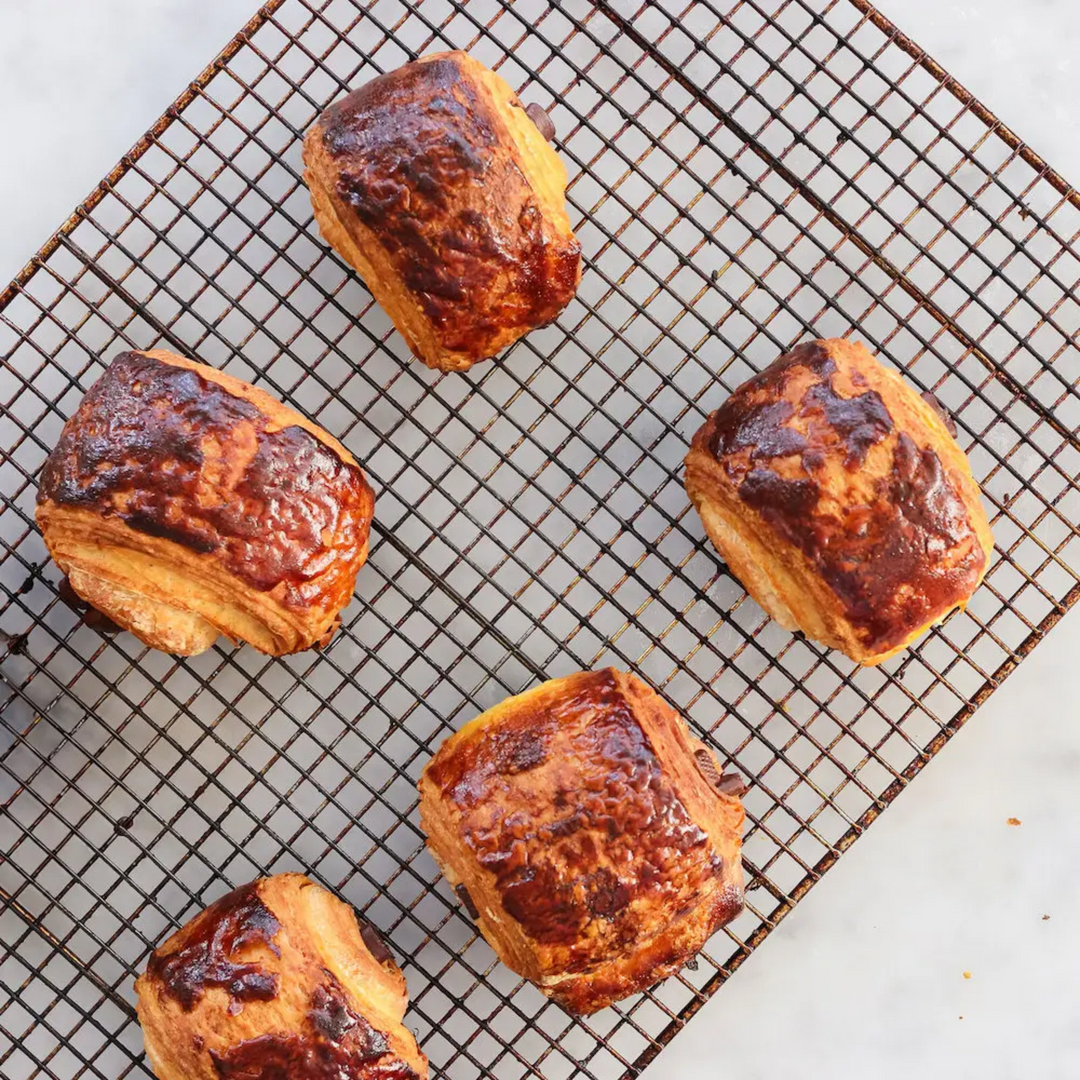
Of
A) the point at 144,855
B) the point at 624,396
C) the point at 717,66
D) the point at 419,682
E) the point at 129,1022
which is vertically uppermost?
the point at 717,66

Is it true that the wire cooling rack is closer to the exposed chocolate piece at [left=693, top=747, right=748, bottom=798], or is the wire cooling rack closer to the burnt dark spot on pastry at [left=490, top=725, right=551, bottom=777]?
the exposed chocolate piece at [left=693, top=747, right=748, bottom=798]

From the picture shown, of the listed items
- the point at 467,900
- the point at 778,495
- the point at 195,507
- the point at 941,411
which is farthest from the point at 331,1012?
the point at 941,411

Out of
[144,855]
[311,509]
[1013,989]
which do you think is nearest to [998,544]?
[1013,989]

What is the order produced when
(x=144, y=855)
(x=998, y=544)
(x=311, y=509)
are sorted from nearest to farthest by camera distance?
(x=311, y=509) < (x=144, y=855) < (x=998, y=544)

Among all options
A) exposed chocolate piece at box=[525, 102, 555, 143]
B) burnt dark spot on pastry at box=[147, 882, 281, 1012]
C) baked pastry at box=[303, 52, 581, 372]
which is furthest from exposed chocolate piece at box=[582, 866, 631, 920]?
exposed chocolate piece at box=[525, 102, 555, 143]

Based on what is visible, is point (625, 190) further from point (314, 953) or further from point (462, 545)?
point (314, 953)

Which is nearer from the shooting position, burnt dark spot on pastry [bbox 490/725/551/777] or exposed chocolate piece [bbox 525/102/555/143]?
burnt dark spot on pastry [bbox 490/725/551/777]

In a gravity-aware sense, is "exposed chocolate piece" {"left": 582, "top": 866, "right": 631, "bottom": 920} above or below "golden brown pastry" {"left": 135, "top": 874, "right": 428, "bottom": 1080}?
above
